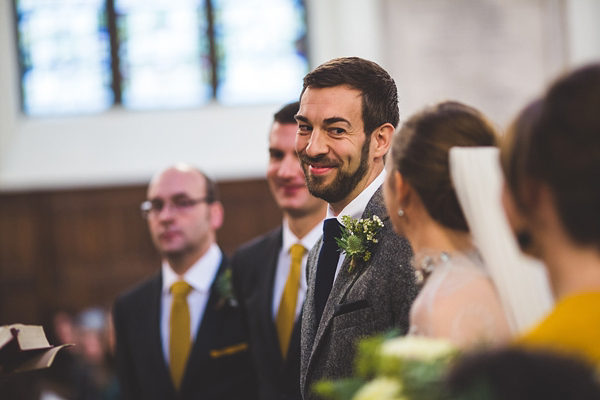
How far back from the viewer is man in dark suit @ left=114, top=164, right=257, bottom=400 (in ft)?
11.9

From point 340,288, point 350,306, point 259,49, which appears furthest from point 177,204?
point 259,49

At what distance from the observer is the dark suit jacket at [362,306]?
2100 mm

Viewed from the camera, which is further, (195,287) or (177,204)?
(177,204)

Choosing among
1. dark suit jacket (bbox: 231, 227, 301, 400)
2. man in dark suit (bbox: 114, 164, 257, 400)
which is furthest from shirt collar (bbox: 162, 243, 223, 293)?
dark suit jacket (bbox: 231, 227, 301, 400)

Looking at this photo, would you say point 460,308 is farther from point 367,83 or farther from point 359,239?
point 367,83

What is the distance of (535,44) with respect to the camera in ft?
32.8

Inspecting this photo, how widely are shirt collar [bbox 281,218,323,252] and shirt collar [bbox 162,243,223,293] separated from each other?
60cm

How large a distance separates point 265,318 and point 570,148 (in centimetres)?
235

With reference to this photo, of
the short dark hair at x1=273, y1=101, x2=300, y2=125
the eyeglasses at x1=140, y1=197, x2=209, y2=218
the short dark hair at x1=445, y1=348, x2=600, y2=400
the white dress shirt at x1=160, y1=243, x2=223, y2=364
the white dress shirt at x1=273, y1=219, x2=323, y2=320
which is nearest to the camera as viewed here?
the short dark hair at x1=445, y1=348, x2=600, y2=400

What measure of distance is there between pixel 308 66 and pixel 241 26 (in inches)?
44.0

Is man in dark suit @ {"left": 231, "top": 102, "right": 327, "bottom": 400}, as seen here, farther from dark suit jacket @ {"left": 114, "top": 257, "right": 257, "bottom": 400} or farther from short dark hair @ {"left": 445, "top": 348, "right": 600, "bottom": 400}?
short dark hair @ {"left": 445, "top": 348, "right": 600, "bottom": 400}

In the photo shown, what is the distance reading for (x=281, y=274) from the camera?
3.53m

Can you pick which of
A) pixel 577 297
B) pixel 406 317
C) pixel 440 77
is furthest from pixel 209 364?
pixel 440 77

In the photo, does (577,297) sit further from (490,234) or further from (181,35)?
(181,35)
